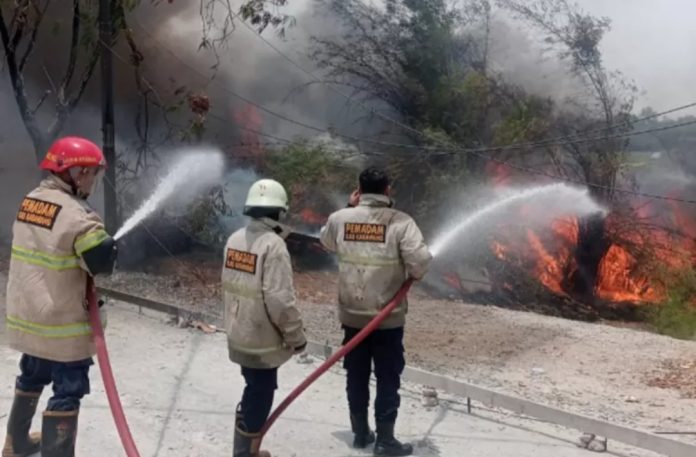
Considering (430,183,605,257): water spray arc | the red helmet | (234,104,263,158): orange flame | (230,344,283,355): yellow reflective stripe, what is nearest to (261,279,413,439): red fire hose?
(230,344,283,355): yellow reflective stripe

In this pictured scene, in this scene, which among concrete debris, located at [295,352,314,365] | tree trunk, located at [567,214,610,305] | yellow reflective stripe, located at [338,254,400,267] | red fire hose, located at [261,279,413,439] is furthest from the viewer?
tree trunk, located at [567,214,610,305]

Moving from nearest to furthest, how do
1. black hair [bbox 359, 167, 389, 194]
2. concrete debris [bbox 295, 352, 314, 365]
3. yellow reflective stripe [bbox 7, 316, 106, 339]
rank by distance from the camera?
yellow reflective stripe [bbox 7, 316, 106, 339], black hair [bbox 359, 167, 389, 194], concrete debris [bbox 295, 352, 314, 365]

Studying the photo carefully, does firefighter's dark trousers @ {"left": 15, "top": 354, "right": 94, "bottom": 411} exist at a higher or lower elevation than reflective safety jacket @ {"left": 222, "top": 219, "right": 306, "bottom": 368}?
lower

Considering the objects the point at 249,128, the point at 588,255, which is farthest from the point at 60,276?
the point at 588,255

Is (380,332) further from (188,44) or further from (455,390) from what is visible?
(188,44)

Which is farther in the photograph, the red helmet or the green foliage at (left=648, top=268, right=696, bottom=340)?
the green foliage at (left=648, top=268, right=696, bottom=340)

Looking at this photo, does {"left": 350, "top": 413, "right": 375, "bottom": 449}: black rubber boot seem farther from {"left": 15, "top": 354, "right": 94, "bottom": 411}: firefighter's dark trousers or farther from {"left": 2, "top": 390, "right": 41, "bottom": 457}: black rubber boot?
{"left": 2, "top": 390, "right": 41, "bottom": 457}: black rubber boot

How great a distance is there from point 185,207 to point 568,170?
8.75m

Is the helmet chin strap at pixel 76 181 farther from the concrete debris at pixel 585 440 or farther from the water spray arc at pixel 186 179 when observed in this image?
the water spray arc at pixel 186 179

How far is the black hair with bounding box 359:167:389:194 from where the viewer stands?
13.8 feet

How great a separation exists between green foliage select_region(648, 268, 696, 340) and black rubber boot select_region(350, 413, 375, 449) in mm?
8059

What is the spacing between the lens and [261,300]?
3588 millimetres

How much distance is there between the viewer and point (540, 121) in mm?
16219

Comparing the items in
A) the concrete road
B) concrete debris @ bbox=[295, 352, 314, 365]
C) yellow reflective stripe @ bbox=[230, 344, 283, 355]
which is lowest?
the concrete road
